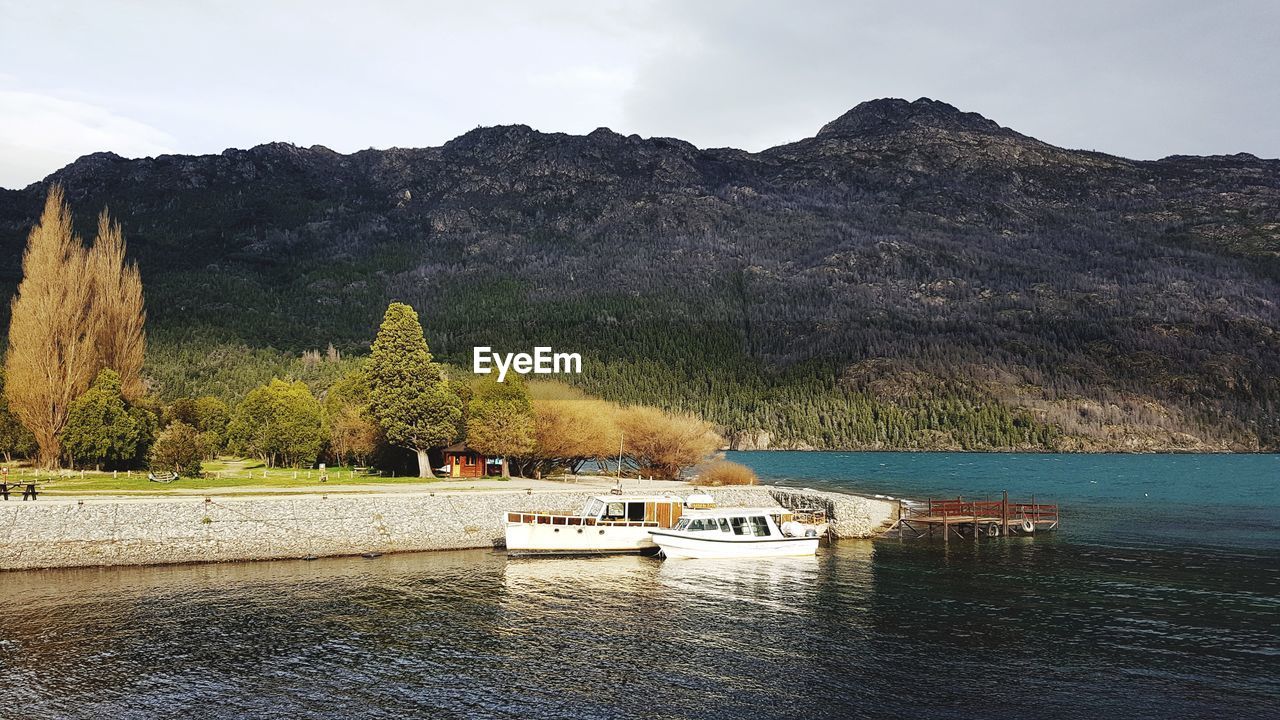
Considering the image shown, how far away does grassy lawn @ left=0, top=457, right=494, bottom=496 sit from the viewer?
66250mm

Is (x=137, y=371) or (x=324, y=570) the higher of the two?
(x=137, y=371)

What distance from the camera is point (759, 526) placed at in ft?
208

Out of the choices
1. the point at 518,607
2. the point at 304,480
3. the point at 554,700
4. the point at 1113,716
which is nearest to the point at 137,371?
the point at 304,480

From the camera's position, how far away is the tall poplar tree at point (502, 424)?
9006 cm

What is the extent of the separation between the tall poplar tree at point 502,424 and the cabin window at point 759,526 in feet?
111

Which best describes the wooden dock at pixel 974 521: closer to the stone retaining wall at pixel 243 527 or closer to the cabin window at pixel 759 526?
the cabin window at pixel 759 526

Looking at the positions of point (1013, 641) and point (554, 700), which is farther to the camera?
point (1013, 641)

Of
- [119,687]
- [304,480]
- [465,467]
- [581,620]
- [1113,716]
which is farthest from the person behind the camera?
[465,467]

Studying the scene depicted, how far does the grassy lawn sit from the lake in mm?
17542

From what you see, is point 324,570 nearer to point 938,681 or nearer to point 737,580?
point 737,580

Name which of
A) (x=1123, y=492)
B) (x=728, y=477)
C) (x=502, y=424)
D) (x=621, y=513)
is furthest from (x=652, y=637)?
(x=1123, y=492)

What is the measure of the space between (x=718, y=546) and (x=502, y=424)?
3613 centimetres

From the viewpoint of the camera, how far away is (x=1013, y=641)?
38.6 meters

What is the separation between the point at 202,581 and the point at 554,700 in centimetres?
2914
